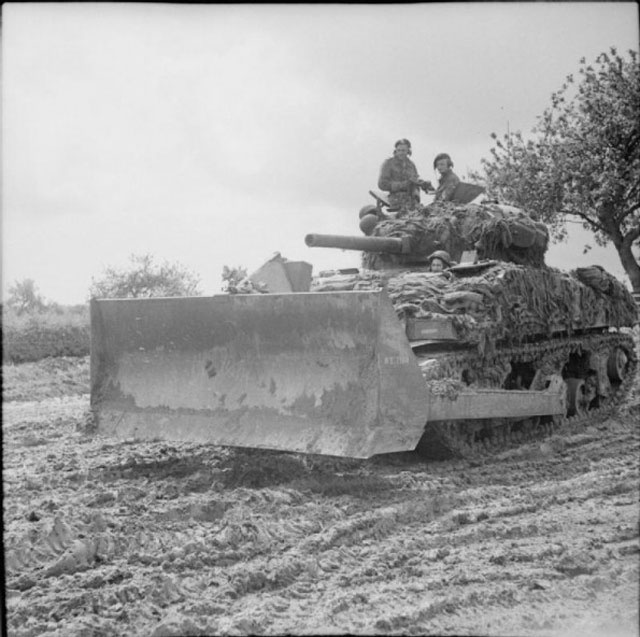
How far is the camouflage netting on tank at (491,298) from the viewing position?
6238 mm

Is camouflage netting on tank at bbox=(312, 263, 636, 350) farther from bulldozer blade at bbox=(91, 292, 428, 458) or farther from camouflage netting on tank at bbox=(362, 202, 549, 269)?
bulldozer blade at bbox=(91, 292, 428, 458)

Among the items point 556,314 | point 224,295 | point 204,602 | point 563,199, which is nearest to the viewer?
point 204,602

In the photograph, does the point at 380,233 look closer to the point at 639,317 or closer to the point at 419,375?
the point at 419,375

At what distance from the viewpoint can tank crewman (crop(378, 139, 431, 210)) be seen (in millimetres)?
Answer: 8570

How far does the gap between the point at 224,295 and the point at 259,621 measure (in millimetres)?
3072

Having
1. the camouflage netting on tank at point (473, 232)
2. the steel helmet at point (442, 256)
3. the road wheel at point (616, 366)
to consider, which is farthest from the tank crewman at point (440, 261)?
the road wheel at point (616, 366)

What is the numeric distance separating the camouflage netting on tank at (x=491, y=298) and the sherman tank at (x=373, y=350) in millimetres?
16

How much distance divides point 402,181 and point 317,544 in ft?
17.9

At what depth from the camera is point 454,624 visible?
9.75 ft

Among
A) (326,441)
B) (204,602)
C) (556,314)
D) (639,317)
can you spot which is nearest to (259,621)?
(204,602)

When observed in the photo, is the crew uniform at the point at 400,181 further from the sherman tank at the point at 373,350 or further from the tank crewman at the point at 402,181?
the sherman tank at the point at 373,350

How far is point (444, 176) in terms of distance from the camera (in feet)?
28.6

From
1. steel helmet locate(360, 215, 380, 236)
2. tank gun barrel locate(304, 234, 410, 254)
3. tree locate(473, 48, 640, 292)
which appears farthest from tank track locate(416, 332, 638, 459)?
tree locate(473, 48, 640, 292)

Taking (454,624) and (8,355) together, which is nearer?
(454,624)
